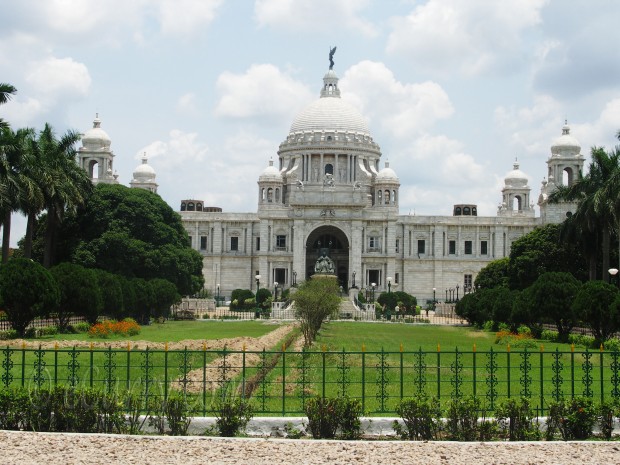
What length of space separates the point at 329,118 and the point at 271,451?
333ft

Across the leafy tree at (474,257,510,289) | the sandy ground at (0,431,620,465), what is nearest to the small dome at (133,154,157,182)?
the leafy tree at (474,257,510,289)

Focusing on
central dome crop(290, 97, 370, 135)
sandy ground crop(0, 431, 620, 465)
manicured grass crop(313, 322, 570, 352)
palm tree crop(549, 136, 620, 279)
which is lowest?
sandy ground crop(0, 431, 620, 465)

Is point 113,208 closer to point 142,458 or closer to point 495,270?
point 495,270

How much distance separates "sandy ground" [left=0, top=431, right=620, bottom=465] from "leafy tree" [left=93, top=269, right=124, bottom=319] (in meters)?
31.1

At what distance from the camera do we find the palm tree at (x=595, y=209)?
165ft

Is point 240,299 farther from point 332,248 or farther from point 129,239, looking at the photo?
point 332,248

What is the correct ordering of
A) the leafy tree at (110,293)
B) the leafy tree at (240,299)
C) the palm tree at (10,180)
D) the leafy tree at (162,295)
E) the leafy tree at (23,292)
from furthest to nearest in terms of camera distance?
the leafy tree at (240,299)
the leafy tree at (162,295)
the leafy tree at (110,293)
the palm tree at (10,180)
the leafy tree at (23,292)

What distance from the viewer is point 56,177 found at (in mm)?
52344

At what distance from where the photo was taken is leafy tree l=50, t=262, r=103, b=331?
→ 141ft

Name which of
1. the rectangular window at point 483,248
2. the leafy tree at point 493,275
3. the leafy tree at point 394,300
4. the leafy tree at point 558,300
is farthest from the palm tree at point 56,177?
the rectangular window at point 483,248

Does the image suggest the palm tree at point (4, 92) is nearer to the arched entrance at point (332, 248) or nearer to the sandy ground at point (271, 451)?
the sandy ground at point (271, 451)

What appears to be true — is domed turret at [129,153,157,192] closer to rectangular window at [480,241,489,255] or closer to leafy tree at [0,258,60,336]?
rectangular window at [480,241,489,255]

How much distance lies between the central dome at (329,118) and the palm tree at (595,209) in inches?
2210

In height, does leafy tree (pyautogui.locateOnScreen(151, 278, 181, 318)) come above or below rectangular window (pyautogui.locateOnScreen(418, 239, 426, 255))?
below
